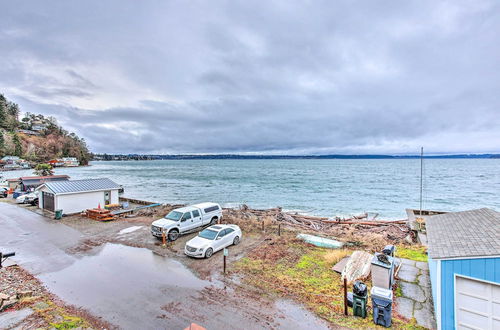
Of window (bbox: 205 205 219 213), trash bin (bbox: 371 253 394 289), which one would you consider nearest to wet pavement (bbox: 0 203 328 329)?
trash bin (bbox: 371 253 394 289)

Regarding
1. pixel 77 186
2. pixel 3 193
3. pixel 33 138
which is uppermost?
pixel 33 138

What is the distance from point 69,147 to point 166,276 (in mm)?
198506

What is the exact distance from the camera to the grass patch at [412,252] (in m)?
13.6

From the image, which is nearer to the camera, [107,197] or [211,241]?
[211,241]

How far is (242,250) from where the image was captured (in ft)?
48.6

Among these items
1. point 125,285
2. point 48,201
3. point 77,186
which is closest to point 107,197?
point 77,186

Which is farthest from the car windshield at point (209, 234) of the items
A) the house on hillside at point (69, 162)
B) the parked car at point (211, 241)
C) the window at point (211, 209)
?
the house on hillside at point (69, 162)

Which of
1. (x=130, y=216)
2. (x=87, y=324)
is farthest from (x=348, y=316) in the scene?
(x=130, y=216)

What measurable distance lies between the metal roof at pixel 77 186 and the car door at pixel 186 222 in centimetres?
1417

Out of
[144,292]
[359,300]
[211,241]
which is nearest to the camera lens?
[359,300]

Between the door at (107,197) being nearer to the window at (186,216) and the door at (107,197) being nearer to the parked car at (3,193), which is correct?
the window at (186,216)

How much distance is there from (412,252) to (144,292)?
48.1 ft

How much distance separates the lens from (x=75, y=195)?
24.3m

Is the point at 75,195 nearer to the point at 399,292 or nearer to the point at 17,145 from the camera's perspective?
the point at 399,292
